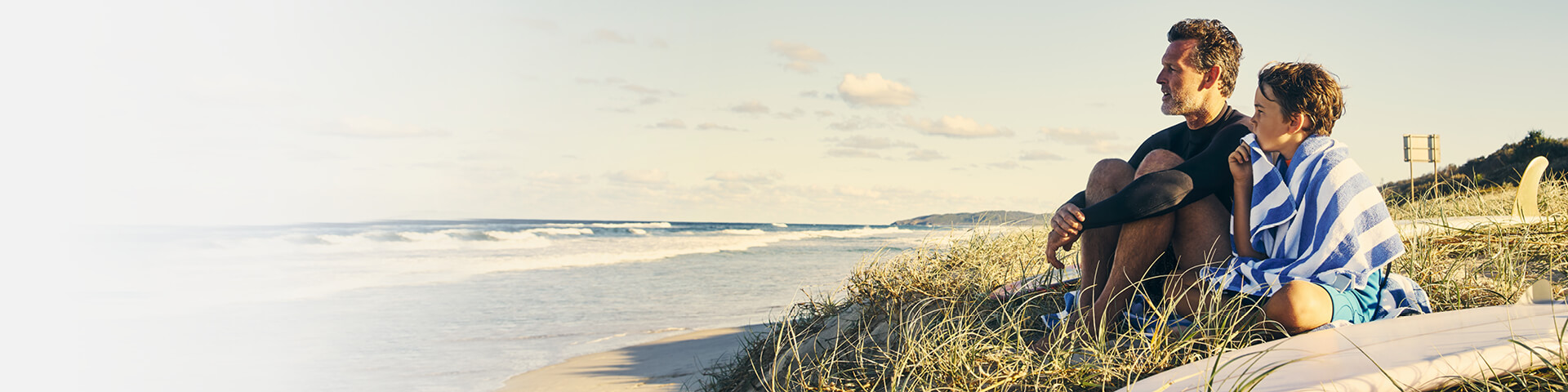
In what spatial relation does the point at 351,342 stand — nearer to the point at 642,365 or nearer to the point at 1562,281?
the point at 642,365

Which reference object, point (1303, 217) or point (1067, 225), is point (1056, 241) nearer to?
point (1067, 225)

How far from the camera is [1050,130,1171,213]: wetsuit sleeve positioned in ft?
10.2

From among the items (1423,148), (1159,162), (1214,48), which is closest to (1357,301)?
(1159,162)

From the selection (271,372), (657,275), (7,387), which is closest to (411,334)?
(271,372)

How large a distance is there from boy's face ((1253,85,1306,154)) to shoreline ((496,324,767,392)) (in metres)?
3.16

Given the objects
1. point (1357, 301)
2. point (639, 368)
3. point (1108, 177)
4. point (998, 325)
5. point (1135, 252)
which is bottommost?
point (639, 368)

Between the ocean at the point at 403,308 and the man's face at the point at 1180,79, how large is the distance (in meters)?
2.19

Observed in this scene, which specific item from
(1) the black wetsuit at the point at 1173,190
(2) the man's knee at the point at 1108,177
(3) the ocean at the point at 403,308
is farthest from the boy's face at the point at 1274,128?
(3) the ocean at the point at 403,308

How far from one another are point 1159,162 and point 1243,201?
0.89 ft

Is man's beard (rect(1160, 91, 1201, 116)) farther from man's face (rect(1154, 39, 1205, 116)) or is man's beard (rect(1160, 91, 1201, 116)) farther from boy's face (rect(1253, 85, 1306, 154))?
boy's face (rect(1253, 85, 1306, 154))

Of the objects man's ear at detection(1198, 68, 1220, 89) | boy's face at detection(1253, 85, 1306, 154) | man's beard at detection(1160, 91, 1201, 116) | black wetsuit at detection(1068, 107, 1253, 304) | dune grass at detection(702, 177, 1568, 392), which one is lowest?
dune grass at detection(702, 177, 1568, 392)

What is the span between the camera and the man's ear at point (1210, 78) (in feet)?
9.05

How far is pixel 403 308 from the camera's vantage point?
9.95 metres

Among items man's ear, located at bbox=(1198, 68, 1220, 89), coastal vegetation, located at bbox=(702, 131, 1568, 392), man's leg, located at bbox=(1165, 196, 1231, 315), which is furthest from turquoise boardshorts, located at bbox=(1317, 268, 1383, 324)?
man's ear, located at bbox=(1198, 68, 1220, 89)
